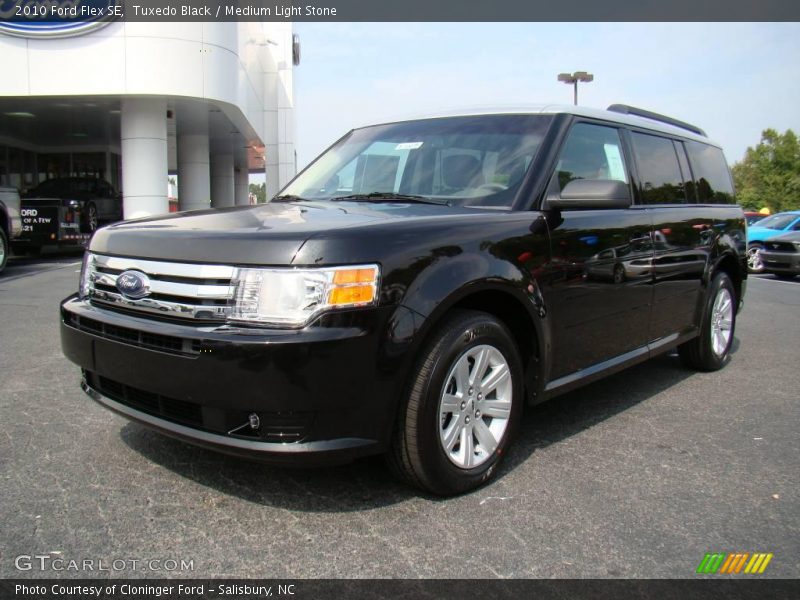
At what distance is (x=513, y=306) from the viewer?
3.33m

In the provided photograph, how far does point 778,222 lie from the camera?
17219 millimetres

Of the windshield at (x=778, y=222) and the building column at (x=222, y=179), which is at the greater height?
the building column at (x=222, y=179)

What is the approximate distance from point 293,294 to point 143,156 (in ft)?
60.8

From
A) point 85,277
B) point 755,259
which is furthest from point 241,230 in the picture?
point 755,259

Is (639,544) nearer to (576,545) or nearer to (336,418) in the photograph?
(576,545)

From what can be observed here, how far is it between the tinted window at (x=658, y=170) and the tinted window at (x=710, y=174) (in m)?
0.39

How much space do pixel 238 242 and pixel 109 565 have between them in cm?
127

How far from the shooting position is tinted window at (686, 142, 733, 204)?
5238 mm

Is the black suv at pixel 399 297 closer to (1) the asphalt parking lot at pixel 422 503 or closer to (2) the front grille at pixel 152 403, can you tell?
(2) the front grille at pixel 152 403

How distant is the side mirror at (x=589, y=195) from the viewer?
3387mm

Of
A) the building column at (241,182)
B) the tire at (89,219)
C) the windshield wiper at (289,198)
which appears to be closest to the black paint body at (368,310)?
the windshield wiper at (289,198)

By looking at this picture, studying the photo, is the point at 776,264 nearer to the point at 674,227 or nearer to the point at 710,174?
the point at 710,174

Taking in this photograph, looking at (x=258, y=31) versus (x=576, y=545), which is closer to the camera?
(x=576, y=545)

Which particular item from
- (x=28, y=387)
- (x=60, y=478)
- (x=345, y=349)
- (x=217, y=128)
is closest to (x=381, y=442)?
(x=345, y=349)
